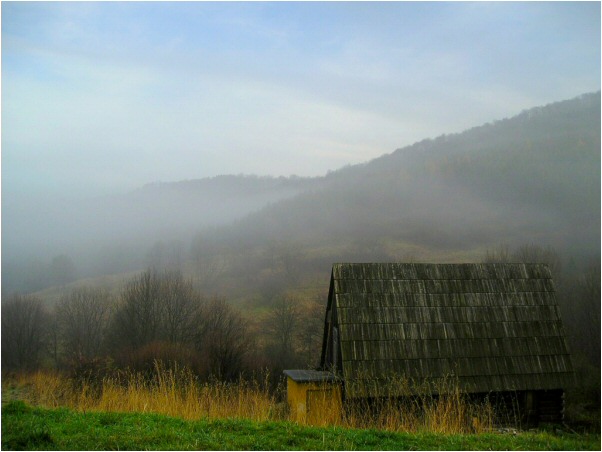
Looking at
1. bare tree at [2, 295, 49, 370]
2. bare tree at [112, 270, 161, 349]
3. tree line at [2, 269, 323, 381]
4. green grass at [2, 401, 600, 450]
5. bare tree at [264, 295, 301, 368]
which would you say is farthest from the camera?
bare tree at [2, 295, 49, 370]

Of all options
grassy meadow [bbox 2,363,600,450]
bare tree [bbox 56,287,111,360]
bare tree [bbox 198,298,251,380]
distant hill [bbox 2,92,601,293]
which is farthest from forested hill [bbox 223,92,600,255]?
grassy meadow [bbox 2,363,600,450]

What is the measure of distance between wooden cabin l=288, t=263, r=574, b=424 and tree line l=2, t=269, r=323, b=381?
21.8 meters

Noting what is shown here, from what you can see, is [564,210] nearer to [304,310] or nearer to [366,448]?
[304,310]

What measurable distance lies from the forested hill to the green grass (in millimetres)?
59153

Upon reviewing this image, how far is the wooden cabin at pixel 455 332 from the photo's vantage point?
14102 mm

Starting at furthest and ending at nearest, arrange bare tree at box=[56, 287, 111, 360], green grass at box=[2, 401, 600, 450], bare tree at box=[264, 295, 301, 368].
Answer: bare tree at box=[56, 287, 111, 360] → bare tree at box=[264, 295, 301, 368] → green grass at box=[2, 401, 600, 450]

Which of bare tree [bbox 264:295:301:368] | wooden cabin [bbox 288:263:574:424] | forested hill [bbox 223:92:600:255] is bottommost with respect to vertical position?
bare tree [bbox 264:295:301:368]

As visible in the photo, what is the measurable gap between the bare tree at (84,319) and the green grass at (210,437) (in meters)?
39.8

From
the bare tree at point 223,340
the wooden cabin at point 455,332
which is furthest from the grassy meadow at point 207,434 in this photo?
the bare tree at point 223,340

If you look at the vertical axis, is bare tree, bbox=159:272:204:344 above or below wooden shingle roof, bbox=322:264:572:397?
below

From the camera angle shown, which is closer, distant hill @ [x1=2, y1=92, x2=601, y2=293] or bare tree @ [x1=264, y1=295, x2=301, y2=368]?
bare tree @ [x1=264, y1=295, x2=301, y2=368]

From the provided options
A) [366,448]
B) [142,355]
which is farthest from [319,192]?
[366,448]

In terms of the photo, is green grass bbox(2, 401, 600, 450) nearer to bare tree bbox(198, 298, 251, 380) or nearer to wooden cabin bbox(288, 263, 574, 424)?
wooden cabin bbox(288, 263, 574, 424)

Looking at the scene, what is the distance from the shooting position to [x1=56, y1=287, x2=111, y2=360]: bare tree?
147 feet
